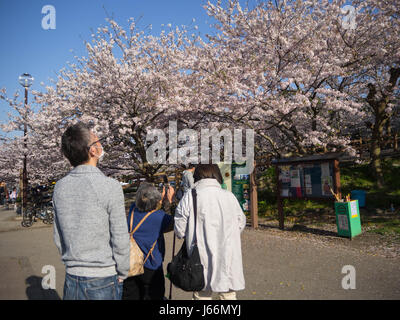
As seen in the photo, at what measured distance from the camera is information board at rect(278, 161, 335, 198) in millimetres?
7527

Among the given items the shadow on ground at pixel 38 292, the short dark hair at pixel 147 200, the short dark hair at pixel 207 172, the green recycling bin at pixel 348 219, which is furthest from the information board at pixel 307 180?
the shadow on ground at pixel 38 292

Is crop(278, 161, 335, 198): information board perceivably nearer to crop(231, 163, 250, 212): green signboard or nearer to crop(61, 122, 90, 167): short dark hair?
crop(231, 163, 250, 212): green signboard

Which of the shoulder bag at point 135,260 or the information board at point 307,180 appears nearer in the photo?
the shoulder bag at point 135,260

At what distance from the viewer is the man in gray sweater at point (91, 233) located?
1.85 metres

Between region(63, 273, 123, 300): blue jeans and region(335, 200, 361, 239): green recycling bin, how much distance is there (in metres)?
6.32

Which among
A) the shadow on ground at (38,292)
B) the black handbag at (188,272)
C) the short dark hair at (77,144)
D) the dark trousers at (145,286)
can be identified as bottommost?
the shadow on ground at (38,292)

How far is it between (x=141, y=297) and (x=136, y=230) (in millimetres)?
647

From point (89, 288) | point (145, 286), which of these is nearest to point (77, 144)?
point (89, 288)

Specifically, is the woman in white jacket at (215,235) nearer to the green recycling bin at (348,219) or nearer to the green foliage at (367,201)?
the green recycling bin at (348,219)

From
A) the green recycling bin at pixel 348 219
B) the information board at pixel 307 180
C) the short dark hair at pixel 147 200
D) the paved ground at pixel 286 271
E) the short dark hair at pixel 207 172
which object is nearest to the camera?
the short dark hair at pixel 207 172

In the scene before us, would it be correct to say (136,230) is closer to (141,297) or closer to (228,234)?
(141,297)

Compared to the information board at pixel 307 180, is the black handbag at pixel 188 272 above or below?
below

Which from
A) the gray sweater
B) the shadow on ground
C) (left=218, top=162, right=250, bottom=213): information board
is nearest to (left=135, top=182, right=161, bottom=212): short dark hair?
the gray sweater
